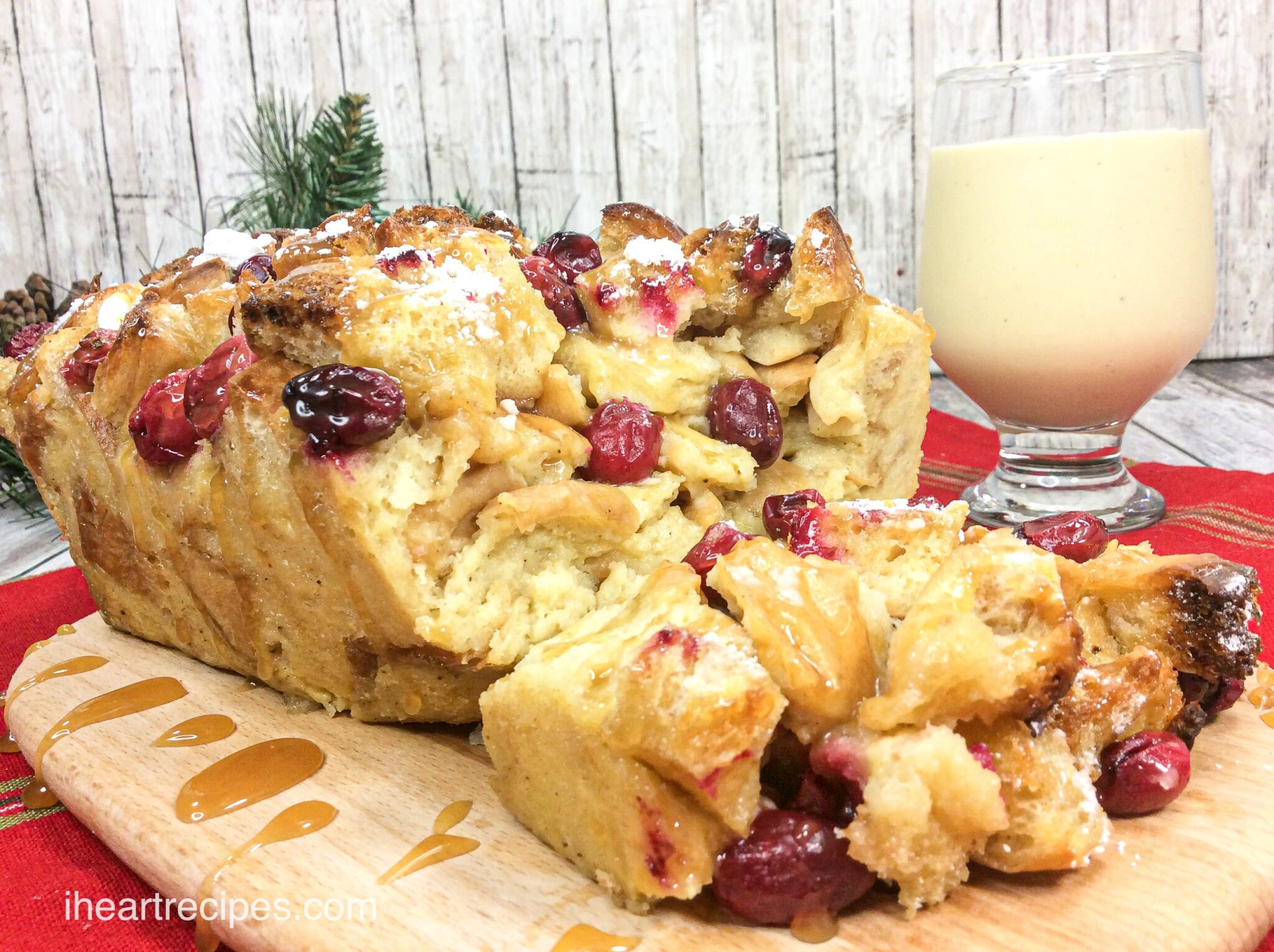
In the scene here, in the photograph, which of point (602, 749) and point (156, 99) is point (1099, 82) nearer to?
point (602, 749)

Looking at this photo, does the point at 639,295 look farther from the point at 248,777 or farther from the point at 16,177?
the point at 16,177

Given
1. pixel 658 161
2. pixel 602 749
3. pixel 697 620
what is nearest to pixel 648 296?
pixel 697 620

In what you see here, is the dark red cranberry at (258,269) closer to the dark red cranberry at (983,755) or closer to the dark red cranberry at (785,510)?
the dark red cranberry at (785,510)

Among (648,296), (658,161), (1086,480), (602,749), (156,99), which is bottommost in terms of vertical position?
(1086,480)

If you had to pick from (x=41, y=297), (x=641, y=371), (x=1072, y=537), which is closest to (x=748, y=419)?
(x=641, y=371)

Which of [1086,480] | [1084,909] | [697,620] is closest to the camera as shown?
[1084,909]

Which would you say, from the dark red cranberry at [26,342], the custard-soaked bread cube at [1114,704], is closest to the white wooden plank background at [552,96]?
the dark red cranberry at [26,342]
